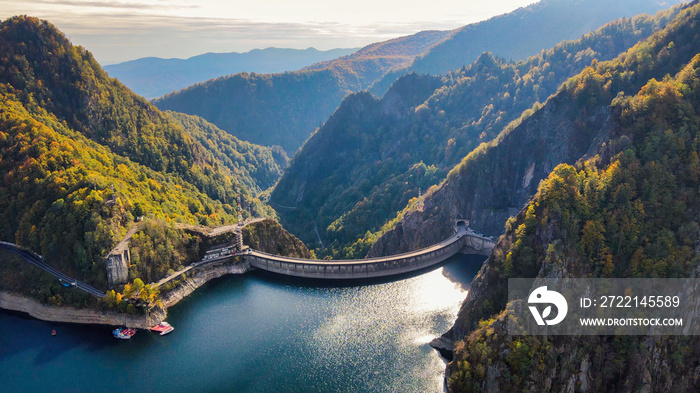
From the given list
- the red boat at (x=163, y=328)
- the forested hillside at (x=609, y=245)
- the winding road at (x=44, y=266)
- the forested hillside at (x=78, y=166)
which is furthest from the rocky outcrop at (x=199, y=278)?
the forested hillside at (x=609, y=245)

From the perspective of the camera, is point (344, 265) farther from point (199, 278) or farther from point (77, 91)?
point (77, 91)

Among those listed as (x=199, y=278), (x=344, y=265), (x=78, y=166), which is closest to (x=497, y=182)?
(x=344, y=265)

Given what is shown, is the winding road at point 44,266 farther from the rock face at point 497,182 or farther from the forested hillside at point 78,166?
the rock face at point 497,182

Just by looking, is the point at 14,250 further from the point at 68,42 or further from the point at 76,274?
the point at 68,42

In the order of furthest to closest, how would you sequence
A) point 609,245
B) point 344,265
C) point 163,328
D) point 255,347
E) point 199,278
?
point 344,265, point 199,278, point 163,328, point 255,347, point 609,245

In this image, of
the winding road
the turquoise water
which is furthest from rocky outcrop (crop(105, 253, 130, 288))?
the turquoise water

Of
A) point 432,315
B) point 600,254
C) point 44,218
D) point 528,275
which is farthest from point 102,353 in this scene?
point 600,254

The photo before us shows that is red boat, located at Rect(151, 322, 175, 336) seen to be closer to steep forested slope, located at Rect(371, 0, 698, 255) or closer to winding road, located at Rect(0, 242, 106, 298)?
winding road, located at Rect(0, 242, 106, 298)
